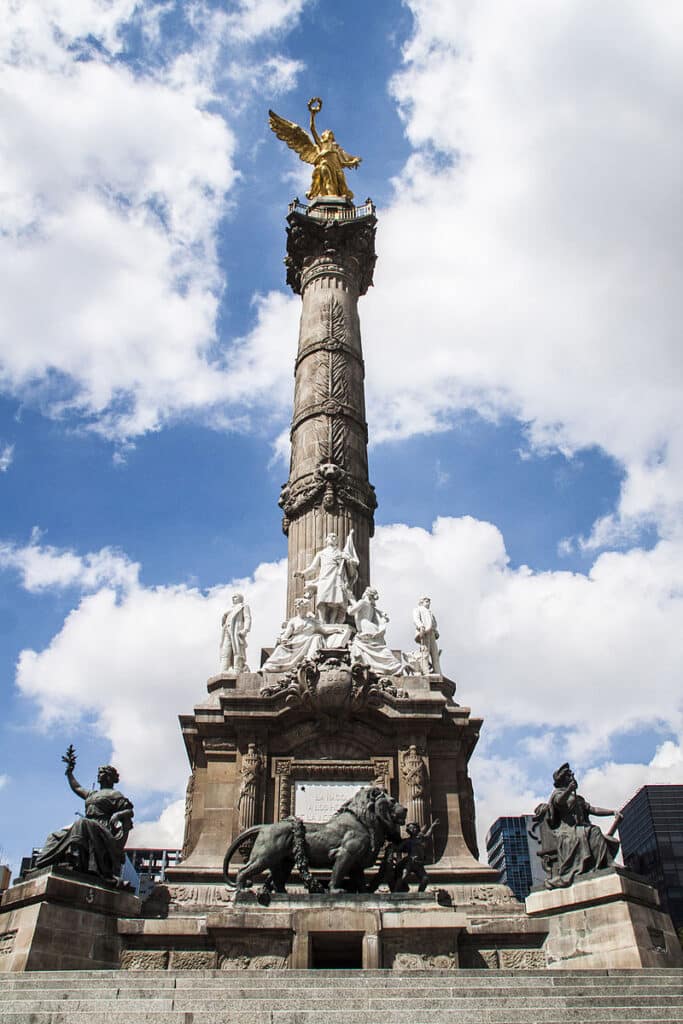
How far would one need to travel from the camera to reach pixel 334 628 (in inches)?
722

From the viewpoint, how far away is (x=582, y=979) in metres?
8.90

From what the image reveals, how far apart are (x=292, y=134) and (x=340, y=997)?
28715 millimetres

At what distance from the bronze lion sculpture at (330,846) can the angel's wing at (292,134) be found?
79.9ft

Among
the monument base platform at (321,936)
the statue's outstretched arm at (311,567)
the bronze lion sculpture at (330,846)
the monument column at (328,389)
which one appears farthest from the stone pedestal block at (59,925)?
the monument column at (328,389)

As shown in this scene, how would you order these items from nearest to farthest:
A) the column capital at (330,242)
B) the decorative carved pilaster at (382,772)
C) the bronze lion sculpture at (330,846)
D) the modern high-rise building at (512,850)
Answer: the bronze lion sculpture at (330,846), the decorative carved pilaster at (382,772), the column capital at (330,242), the modern high-rise building at (512,850)

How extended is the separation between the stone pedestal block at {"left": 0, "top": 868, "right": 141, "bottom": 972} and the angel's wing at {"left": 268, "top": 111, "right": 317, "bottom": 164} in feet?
82.8

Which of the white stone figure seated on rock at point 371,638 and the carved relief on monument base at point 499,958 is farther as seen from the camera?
the white stone figure seated on rock at point 371,638

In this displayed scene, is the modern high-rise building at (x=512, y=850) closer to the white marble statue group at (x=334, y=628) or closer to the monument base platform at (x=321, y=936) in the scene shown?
the white marble statue group at (x=334, y=628)

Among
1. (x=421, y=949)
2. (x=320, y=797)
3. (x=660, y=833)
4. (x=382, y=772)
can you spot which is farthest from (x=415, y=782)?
(x=660, y=833)

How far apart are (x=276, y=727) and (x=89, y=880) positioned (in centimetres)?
489

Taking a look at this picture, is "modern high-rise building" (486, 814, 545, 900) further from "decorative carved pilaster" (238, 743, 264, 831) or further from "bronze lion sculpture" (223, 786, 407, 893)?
"bronze lion sculpture" (223, 786, 407, 893)

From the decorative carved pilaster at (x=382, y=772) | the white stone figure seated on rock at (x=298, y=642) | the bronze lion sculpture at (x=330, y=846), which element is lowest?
the bronze lion sculpture at (x=330, y=846)

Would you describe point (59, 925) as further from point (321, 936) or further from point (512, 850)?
point (512, 850)

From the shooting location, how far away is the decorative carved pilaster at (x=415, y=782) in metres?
15.8
